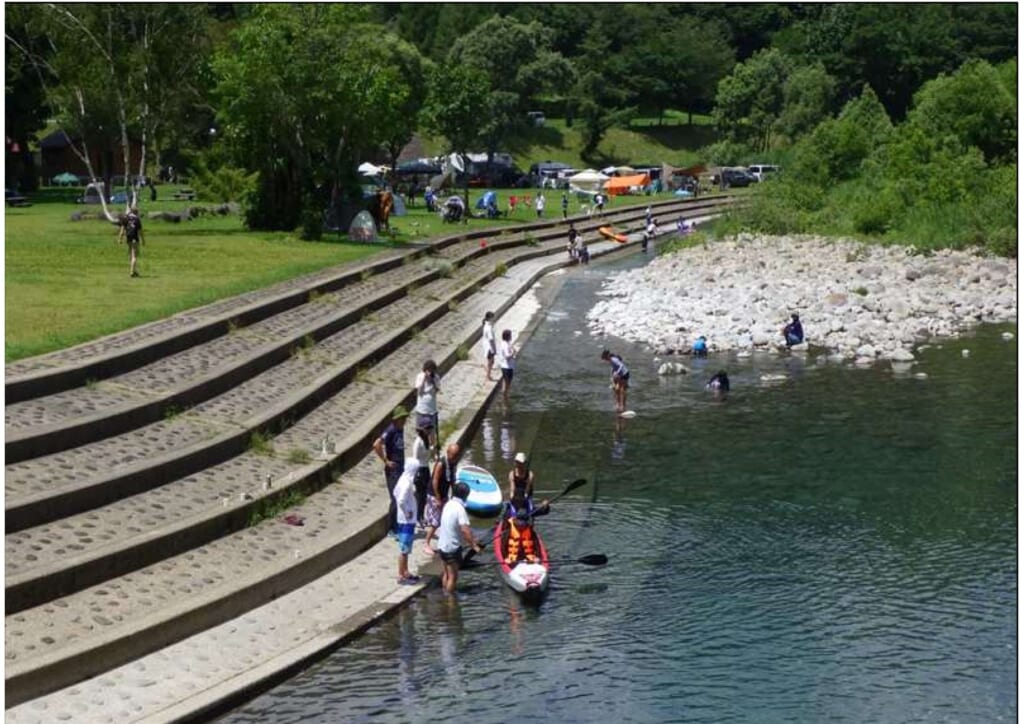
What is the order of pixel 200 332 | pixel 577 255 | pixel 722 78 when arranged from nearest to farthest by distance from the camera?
pixel 200 332, pixel 577 255, pixel 722 78

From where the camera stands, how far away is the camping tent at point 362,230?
51469 millimetres

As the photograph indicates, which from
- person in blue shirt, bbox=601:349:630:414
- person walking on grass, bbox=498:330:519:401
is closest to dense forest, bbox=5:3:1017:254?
person walking on grass, bbox=498:330:519:401

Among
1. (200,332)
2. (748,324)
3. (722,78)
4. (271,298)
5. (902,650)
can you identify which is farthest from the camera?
(722,78)

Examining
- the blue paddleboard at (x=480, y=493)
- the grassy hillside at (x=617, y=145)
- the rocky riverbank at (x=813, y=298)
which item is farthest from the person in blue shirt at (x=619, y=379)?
the grassy hillside at (x=617, y=145)

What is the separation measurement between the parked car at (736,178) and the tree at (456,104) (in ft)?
115

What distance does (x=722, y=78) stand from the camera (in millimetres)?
121812

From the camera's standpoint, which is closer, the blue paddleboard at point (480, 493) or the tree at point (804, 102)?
the blue paddleboard at point (480, 493)

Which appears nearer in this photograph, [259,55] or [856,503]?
[856,503]

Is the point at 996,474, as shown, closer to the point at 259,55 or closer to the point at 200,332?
the point at 200,332

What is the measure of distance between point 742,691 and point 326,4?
A: 40.2m

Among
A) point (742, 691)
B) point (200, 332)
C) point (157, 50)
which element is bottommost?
point (742, 691)

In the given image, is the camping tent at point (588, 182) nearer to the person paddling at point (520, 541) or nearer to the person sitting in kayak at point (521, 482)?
the person sitting in kayak at point (521, 482)

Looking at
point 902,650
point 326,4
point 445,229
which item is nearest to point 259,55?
point 326,4

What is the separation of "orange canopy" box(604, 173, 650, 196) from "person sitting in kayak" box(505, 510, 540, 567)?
75102 mm
